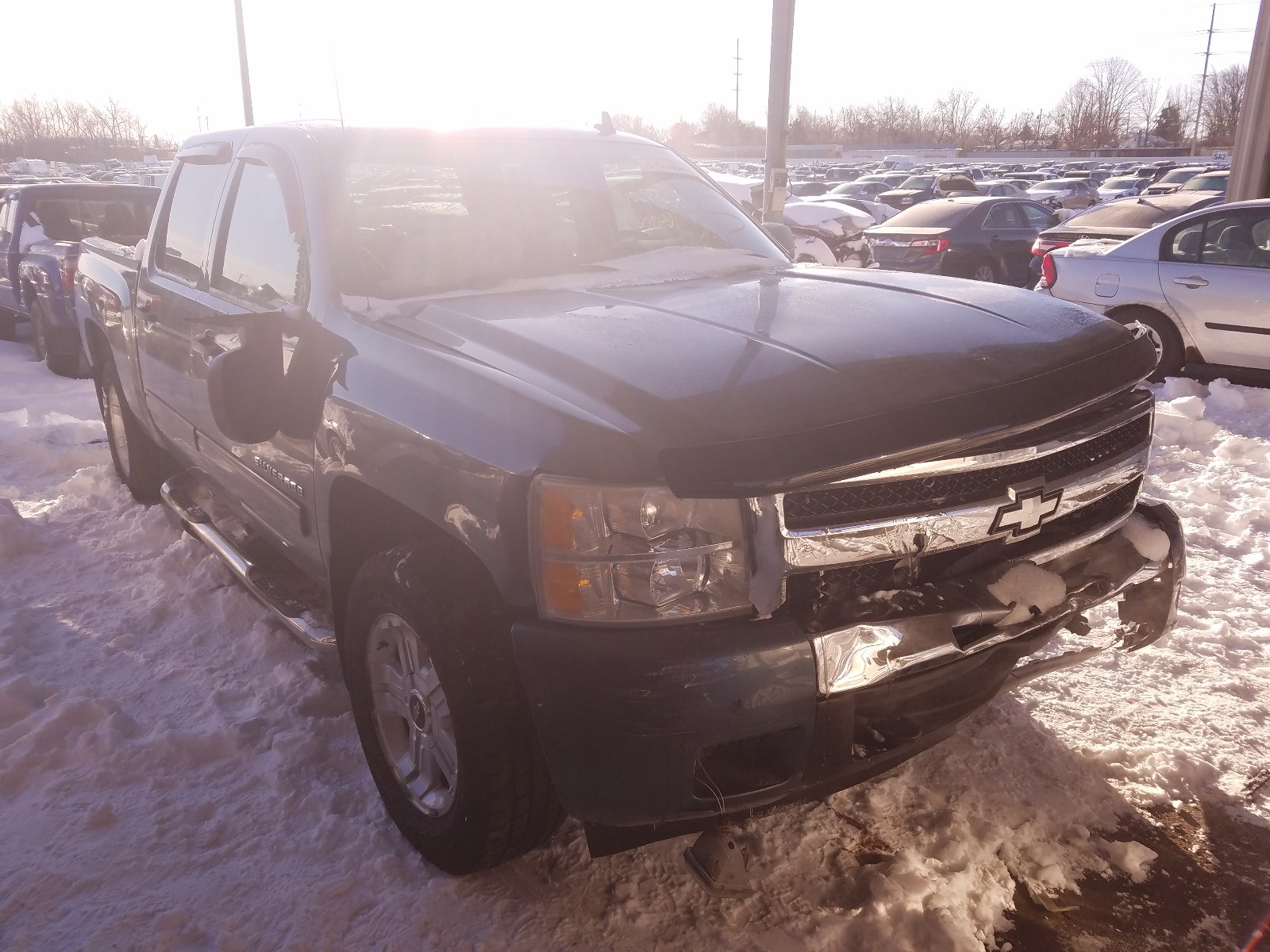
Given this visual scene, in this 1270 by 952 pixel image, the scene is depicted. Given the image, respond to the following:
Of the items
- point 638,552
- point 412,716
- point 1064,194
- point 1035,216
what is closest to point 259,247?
point 412,716

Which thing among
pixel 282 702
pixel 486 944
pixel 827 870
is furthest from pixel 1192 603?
pixel 282 702

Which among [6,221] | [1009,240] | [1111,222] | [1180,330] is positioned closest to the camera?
[1180,330]

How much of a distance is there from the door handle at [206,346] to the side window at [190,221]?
357mm

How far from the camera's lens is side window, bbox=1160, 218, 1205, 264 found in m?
7.90

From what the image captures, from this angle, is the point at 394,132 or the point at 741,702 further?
the point at 394,132

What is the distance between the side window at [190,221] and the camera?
3998 millimetres

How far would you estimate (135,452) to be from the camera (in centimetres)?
542

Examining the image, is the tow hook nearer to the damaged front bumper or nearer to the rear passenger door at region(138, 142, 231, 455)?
the damaged front bumper

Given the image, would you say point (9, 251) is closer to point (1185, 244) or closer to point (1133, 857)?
point (1185, 244)

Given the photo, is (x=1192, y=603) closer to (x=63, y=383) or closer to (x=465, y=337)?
(x=465, y=337)

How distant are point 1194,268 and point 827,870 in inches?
275

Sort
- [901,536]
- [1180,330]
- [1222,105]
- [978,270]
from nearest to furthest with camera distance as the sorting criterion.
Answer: [901,536]
[1180,330]
[978,270]
[1222,105]

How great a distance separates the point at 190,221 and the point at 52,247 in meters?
6.59

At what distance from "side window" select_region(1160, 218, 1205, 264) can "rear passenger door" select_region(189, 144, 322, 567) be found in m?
7.15
